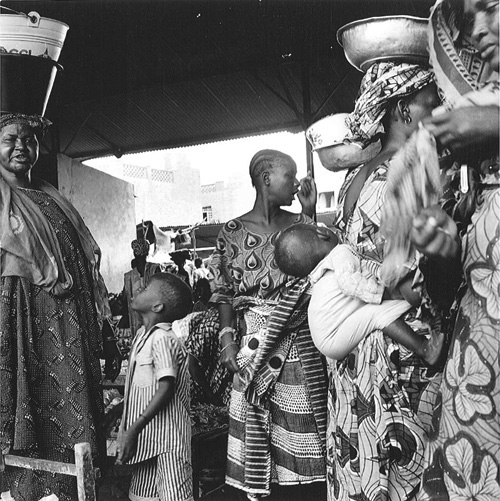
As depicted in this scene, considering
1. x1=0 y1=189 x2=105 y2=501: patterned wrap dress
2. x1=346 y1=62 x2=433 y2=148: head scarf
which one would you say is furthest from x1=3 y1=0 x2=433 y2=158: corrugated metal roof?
A: x1=346 y1=62 x2=433 y2=148: head scarf

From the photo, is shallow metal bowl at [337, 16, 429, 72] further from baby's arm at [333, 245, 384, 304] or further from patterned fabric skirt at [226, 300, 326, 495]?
patterned fabric skirt at [226, 300, 326, 495]

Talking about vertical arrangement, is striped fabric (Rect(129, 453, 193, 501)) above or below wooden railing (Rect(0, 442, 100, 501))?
below

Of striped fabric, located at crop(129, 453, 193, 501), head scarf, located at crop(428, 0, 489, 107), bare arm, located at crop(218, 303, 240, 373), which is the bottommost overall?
striped fabric, located at crop(129, 453, 193, 501)

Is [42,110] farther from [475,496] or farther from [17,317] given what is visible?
[475,496]

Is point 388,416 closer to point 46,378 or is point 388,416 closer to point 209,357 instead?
point 46,378

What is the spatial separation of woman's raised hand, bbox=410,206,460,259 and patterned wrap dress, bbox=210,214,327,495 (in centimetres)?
157

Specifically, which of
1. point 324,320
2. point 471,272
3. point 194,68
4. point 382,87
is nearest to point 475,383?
point 471,272

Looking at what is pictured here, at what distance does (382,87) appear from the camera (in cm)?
166

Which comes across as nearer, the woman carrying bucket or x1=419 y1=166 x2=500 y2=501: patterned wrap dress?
x1=419 y1=166 x2=500 y2=501: patterned wrap dress

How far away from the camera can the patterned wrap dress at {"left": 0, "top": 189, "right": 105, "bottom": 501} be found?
2.31 metres

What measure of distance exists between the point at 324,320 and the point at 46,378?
128cm

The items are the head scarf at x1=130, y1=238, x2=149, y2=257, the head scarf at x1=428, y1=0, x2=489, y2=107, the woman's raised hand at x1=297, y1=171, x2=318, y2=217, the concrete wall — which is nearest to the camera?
the head scarf at x1=428, y1=0, x2=489, y2=107

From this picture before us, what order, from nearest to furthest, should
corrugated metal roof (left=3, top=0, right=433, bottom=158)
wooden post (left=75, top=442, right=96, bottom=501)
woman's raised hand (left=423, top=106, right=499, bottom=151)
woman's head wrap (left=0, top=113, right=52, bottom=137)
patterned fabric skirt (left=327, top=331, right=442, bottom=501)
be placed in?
woman's raised hand (left=423, top=106, right=499, bottom=151), patterned fabric skirt (left=327, top=331, right=442, bottom=501), wooden post (left=75, top=442, right=96, bottom=501), woman's head wrap (left=0, top=113, right=52, bottom=137), corrugated metal roof (left=3, top=0, right=433, bottom=158)

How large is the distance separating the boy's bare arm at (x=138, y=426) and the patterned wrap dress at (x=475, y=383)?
1.54m
